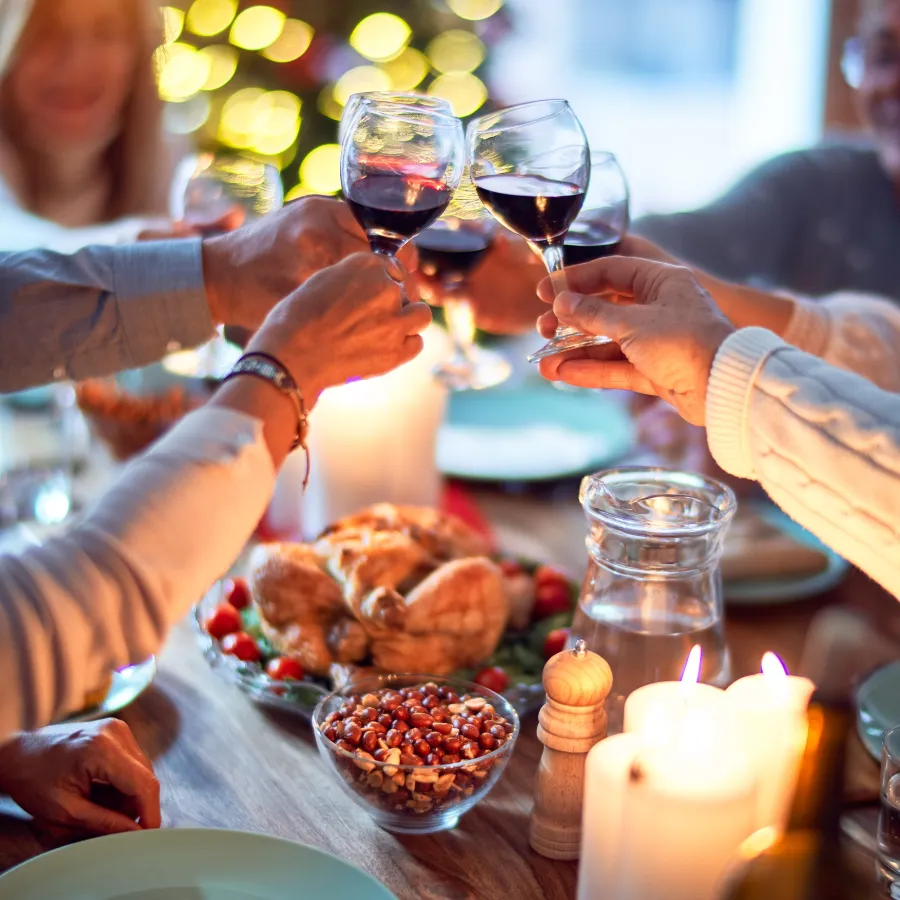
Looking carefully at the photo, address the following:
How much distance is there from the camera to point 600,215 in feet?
3.71

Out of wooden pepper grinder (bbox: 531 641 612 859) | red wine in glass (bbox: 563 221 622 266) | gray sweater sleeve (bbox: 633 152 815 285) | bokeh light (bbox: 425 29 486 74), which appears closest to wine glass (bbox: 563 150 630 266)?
red wine in glass (bbox: 563 221 622 266)

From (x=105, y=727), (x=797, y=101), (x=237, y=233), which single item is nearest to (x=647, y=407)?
(x=237, y=233)

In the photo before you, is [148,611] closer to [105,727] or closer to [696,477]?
[105,727]

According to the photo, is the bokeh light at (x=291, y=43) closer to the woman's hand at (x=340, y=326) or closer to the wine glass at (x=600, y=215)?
the wine glass at (x=600, y=215)

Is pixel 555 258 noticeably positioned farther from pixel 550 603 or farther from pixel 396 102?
pixel 550 603

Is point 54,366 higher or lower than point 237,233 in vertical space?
lower

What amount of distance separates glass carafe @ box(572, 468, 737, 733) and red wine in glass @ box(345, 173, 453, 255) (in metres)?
0.29

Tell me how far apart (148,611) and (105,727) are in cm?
25

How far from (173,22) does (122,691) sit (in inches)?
94.0

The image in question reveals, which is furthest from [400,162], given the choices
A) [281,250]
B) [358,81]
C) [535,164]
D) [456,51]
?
Result: [456,51]

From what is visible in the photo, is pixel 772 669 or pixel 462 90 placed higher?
pixel 462 90

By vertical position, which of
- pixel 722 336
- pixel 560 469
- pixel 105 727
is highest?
pixel 722 336

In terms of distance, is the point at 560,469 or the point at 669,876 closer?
the point at 669,876

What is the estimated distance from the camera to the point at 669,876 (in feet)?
2.21
